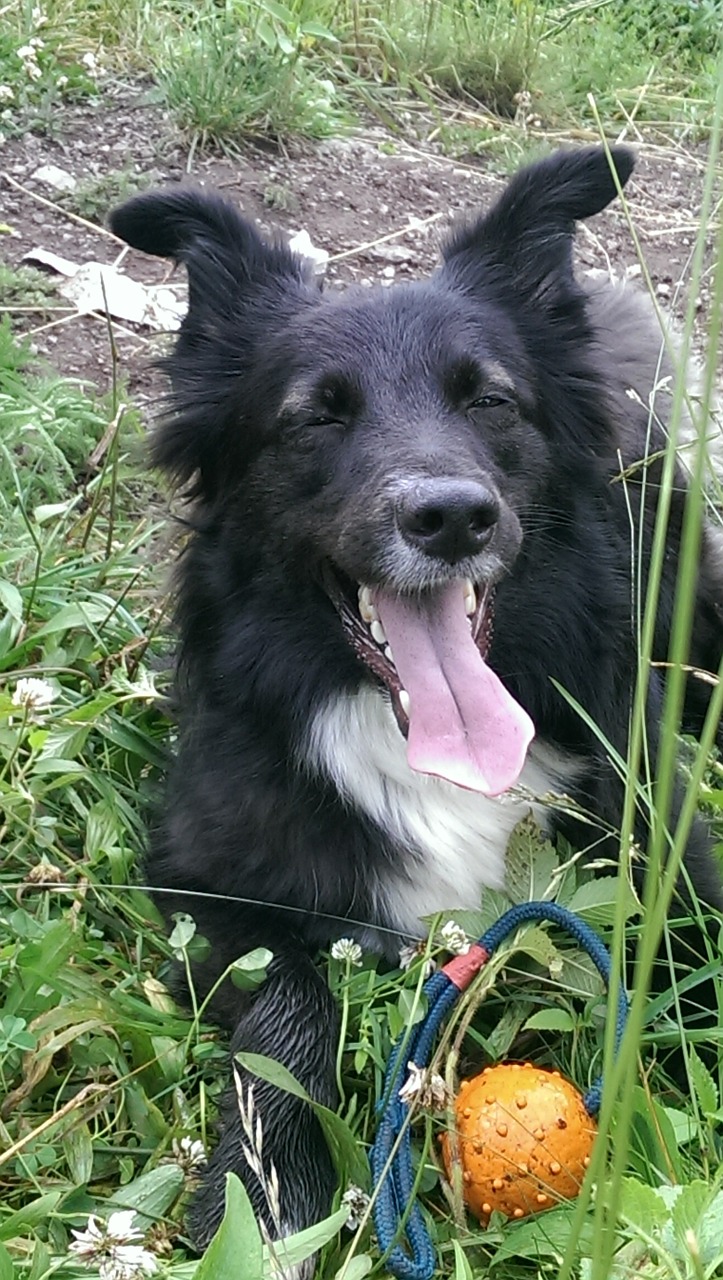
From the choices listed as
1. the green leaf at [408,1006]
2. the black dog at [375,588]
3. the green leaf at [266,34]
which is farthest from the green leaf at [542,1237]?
the green leaf at [266,34]

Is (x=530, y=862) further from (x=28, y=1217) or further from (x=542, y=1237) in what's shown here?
(x=28, y=1217)

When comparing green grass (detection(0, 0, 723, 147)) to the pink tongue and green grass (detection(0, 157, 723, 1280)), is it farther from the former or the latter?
A: the pink tongue

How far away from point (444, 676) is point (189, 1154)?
0.93 m

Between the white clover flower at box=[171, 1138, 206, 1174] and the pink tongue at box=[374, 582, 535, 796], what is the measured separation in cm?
72

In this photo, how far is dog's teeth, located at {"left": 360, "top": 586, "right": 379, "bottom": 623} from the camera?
2.39 meters

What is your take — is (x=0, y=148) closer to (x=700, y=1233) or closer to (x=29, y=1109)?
(x=29, y=1109)

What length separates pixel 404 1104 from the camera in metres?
1.96

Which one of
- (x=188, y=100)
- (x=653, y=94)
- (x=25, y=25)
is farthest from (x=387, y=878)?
(x=653, y=94)

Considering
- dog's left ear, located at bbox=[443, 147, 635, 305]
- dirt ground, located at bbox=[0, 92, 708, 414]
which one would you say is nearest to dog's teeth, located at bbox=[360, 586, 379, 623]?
dog's left ear, located at bbox=[443, 147, 635, 305]

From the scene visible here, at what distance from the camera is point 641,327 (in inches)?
154

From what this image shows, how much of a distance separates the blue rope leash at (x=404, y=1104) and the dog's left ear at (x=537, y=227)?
4.48 ft

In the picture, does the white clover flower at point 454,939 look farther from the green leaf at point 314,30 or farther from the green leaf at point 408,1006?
the green leaf at point 314,30

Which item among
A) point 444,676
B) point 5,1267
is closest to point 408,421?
point 444,676

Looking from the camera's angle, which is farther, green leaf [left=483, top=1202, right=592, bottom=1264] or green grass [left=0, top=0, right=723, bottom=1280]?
green leaf [left=483, top=1202, right=592, bottom=1264]
